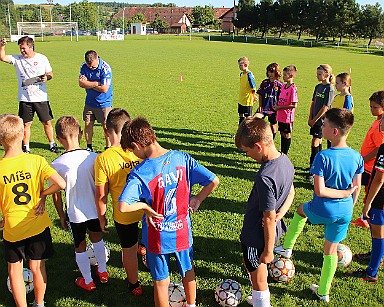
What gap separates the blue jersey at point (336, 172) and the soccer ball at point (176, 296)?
163 centimetres

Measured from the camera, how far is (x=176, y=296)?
389cm

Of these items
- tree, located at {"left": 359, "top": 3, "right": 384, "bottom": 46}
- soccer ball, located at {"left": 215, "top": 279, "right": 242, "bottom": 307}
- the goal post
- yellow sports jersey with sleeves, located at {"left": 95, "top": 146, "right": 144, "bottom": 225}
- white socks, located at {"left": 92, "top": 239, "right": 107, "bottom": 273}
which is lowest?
soccer ball, located at {"left": 215, "top": 279, "right": 242, "bottom": 307}

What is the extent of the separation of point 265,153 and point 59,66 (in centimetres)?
2495

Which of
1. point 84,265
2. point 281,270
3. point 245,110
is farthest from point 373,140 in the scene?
point 245,110

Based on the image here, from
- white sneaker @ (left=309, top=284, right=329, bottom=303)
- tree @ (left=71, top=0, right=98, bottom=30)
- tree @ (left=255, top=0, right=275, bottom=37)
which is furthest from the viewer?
tree @ (left=71, top=0, right=98, bottom=30)

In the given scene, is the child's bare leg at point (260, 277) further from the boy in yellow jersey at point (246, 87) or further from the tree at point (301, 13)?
the tree at point (301, 13)

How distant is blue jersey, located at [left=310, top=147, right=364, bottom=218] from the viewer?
365 cm

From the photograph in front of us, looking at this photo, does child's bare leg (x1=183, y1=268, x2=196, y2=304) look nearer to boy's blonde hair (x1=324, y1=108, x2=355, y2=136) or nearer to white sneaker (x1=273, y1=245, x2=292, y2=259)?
white sneaker (x1=273, y1=245, x2=292, y2=259)

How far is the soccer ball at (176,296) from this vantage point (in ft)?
12.6

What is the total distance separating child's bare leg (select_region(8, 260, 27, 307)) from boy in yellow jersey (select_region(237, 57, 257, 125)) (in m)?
6.99

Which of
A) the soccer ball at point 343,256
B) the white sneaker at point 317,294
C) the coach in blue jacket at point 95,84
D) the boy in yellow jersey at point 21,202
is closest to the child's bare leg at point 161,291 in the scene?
the boy in yellow jersey at point 21,202

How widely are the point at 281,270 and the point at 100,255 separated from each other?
209 cm

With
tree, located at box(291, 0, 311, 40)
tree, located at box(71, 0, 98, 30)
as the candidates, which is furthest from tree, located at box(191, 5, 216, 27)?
tree, located at box(291, 0, 311, 40)

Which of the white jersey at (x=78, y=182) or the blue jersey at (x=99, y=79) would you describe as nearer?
the white jersey at (x=78, y=182)
